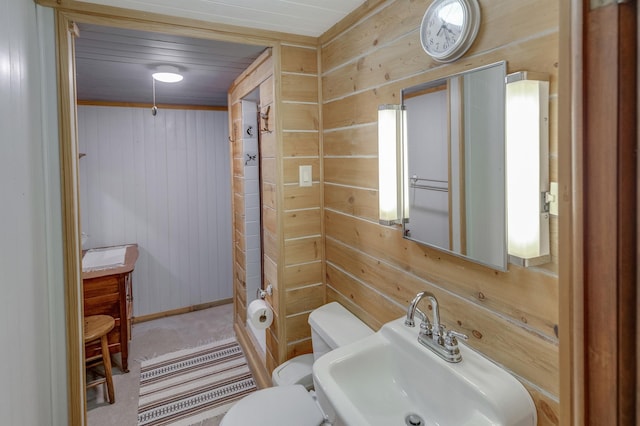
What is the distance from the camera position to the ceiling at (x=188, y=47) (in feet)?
5.36

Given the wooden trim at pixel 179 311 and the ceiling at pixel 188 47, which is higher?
the ceiling at pixel 188 47

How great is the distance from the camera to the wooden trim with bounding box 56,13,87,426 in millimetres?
1578

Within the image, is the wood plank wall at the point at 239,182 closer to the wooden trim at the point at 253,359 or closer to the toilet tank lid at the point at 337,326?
the wooden trim at the point at 253,359

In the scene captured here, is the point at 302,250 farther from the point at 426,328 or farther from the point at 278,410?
the point at 426,328

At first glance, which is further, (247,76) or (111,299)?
(111,299)

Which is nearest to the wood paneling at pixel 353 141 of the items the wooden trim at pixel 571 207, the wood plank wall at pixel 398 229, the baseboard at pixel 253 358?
the wood plank wall at pixel 398 229

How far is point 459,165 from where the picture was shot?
1.19 metres

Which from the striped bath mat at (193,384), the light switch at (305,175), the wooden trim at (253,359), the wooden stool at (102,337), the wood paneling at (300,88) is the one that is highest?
the wood paneling at (300,88)

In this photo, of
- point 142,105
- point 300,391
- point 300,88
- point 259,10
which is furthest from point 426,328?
point 142,105

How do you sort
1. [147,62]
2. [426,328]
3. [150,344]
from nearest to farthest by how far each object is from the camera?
[426,328] < [147,62] < [150,344]

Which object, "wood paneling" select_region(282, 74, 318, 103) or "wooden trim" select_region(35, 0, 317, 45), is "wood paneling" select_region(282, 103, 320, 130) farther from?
"wooden trim" select_region(35, 0, 317, 45)

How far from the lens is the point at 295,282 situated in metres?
2.10

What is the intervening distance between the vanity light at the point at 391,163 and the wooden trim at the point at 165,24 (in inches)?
33.8

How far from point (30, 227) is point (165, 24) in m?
1.09
